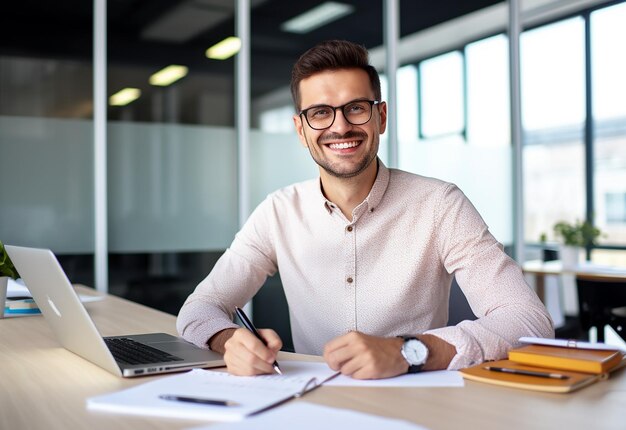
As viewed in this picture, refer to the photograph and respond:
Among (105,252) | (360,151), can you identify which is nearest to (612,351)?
(360,151)

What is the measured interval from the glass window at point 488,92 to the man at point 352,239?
310cm

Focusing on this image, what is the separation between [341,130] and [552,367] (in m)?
0.88

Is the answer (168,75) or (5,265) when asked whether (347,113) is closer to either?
(5,265)

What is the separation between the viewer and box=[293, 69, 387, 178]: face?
1.83 metres

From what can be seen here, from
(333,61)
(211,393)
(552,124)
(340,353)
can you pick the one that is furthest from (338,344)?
(552,124)

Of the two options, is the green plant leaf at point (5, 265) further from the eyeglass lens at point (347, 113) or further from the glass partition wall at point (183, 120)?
the glass partition wall at point (183, 120)

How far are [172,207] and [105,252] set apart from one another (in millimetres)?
455

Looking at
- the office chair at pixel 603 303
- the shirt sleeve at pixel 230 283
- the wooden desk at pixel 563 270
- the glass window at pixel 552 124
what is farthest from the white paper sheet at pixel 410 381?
the glass window at pixel 552 124

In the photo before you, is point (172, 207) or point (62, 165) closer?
point (62, 165)

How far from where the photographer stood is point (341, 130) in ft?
6.03

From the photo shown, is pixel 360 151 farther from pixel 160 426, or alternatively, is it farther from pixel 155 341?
pixel 160 426

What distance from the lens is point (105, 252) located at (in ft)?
11.7

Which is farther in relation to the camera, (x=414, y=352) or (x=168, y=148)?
(x=168, y=148)

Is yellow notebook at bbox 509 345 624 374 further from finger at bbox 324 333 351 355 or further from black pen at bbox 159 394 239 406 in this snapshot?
black pen at bbox 159 394 239 406
